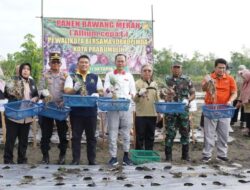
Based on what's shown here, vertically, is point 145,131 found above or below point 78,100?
below

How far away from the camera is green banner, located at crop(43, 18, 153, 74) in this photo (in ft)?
29.6

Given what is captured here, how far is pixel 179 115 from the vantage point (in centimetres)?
575

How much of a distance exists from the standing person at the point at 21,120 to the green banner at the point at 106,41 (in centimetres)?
357

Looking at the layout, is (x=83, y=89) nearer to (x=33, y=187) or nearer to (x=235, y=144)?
(x=33, y=187)

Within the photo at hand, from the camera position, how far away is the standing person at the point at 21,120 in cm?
531

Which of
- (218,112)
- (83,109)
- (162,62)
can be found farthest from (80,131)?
(162,62)

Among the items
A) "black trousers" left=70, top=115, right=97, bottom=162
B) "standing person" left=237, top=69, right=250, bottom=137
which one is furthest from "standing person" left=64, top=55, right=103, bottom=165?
"standing person" left=237, top=69, right=250, bottom=137

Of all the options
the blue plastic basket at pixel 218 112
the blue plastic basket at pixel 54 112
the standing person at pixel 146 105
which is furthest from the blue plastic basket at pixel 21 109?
the blue plastic basket at pixel 218 112

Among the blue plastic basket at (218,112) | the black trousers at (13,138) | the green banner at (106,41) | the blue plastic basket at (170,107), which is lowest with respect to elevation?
the black trousers at (13,138)

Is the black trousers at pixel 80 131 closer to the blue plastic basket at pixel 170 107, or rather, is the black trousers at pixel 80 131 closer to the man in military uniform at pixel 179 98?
the blue plastic basket at pixel 170 107

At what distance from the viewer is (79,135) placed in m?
5.36

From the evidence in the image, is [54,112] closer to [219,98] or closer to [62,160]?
[62,160]

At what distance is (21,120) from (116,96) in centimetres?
129

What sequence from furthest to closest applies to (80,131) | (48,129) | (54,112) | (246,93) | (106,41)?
1. (106,41)
2. (246,93)
3. (48,129)
4. (80,131)
5. (54,112)
